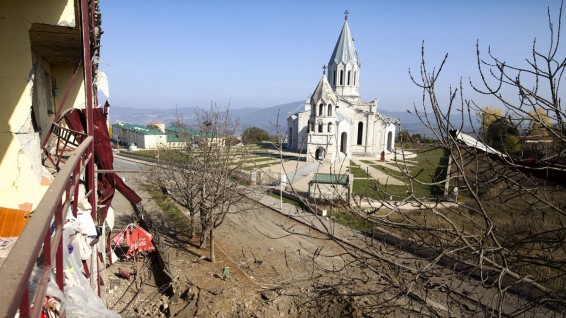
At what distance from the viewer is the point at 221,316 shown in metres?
10.2

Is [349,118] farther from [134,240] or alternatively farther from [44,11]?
[44,11]

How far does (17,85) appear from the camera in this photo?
4.49 meters

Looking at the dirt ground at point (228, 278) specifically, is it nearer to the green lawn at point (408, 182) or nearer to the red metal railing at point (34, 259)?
the green lawn at point (408, 182)

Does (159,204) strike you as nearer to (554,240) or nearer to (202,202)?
(202,202)

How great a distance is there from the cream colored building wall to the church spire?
41.8 meters

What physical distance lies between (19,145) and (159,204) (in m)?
17.8

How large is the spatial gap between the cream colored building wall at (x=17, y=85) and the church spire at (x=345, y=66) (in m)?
41.8

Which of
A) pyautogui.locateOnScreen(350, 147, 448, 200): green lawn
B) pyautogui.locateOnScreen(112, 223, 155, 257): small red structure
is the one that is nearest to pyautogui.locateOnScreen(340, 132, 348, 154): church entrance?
pyautogui.locateOnScreen(350, 147, 448, 200): green lawn

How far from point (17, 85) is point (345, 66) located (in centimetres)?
4226

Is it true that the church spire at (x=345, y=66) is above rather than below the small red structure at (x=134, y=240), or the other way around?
above

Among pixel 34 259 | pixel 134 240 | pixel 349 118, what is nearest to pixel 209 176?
pixel 134 240

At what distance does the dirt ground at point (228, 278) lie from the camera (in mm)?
10164

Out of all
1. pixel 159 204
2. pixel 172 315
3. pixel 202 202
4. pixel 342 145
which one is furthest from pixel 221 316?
A: pixel 342 145

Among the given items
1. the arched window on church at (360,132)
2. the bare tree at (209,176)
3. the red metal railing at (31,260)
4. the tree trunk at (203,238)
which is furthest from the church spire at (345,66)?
the red metal railing at (31,260)
